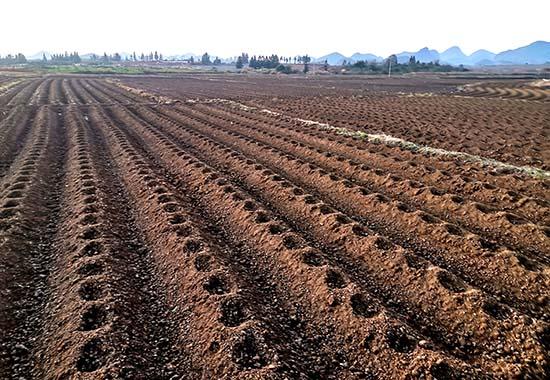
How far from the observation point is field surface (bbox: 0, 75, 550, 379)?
23.8 ft

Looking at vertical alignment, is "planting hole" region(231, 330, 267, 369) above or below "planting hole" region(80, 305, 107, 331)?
below

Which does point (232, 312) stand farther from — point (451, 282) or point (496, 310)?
point (496, 310)

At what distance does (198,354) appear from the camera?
7.33 metres

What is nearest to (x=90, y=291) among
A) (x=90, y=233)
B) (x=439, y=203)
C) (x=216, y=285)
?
(x=216, y=285)

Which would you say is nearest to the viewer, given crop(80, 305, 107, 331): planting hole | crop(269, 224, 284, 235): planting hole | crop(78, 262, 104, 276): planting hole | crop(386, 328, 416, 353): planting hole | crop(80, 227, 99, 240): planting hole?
crop(386, 328, 416, 353): planting hole

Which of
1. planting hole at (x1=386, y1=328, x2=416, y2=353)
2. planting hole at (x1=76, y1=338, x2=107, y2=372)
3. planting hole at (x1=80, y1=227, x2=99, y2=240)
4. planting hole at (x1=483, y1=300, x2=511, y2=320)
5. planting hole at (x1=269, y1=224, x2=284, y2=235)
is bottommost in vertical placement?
planting hole at (x1=386, y1=328, x2=416, y2=353)

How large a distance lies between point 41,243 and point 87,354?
605 centimetres

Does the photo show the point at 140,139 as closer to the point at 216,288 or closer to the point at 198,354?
the point at 216,288

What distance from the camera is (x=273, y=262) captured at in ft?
35.2

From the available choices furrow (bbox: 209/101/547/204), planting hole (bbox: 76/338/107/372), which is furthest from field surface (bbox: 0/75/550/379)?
furrow (bbox: 209/101/547/204)

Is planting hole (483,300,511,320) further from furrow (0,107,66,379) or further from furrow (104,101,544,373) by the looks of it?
furrow (0,107,66,379)

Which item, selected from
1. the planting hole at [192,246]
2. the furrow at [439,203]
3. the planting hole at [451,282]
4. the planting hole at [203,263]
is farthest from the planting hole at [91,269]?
the furrow at [439,203]

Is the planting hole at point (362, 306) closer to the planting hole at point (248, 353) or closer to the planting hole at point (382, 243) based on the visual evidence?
the planting hole at point (248, 353)

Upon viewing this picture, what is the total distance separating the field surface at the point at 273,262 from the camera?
725 centimetres
